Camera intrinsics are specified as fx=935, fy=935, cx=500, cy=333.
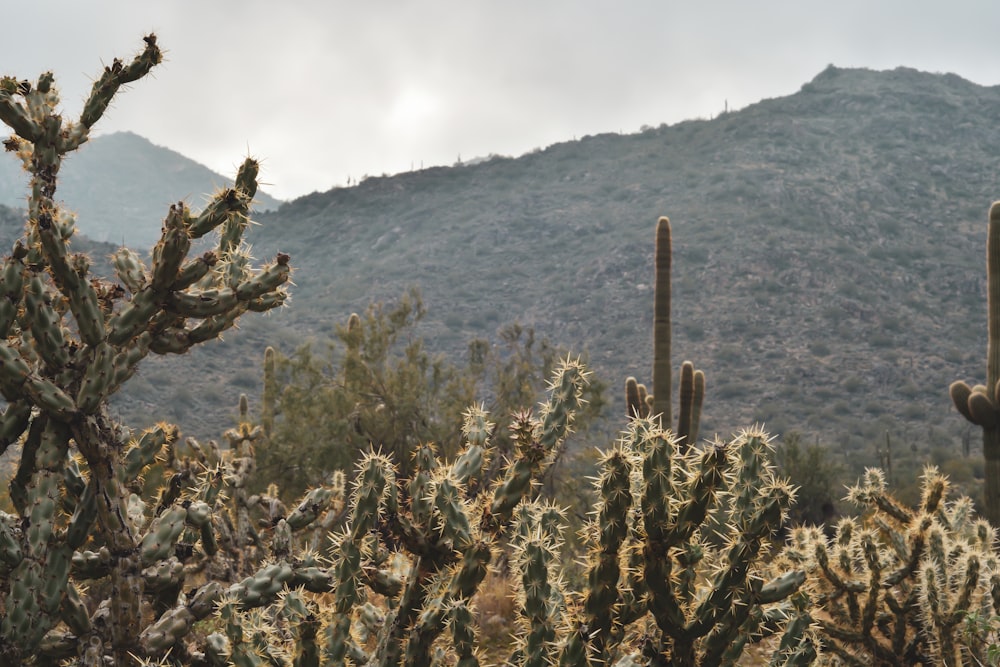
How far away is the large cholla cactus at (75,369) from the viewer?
3564 millimetres

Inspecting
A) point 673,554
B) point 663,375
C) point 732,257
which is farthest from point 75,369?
Answer: point 732,257

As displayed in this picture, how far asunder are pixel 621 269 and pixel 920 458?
23.0 metres

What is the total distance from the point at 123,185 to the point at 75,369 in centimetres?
8908

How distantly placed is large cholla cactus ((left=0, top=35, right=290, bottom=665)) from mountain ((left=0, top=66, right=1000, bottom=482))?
2537 cm

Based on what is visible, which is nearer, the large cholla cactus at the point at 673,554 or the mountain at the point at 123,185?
the large cholla cactus at the point at 673,554

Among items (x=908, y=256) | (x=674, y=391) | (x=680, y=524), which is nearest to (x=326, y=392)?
(x=680, y=524)

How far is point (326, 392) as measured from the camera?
16281 millimetres

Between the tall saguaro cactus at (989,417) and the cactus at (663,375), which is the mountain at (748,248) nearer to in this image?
the cactus at (663,375)

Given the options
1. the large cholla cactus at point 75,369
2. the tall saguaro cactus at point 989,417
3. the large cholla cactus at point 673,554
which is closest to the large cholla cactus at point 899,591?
the large cholla cactus at point 673,554

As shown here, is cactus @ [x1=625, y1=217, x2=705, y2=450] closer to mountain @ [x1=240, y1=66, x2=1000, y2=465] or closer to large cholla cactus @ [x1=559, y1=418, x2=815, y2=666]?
large cholla cactus @ [x1=559, y1=418, x2=815, y2=666]

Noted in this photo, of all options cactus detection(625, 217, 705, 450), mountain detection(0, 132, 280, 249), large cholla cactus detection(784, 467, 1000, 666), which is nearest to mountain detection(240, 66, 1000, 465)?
mountain detection(0, 132, 280, 249)

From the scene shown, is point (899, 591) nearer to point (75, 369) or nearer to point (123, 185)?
point (75, 369)

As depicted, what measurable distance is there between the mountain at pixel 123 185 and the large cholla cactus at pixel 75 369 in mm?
64324

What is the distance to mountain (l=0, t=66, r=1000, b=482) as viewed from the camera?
35.4m
